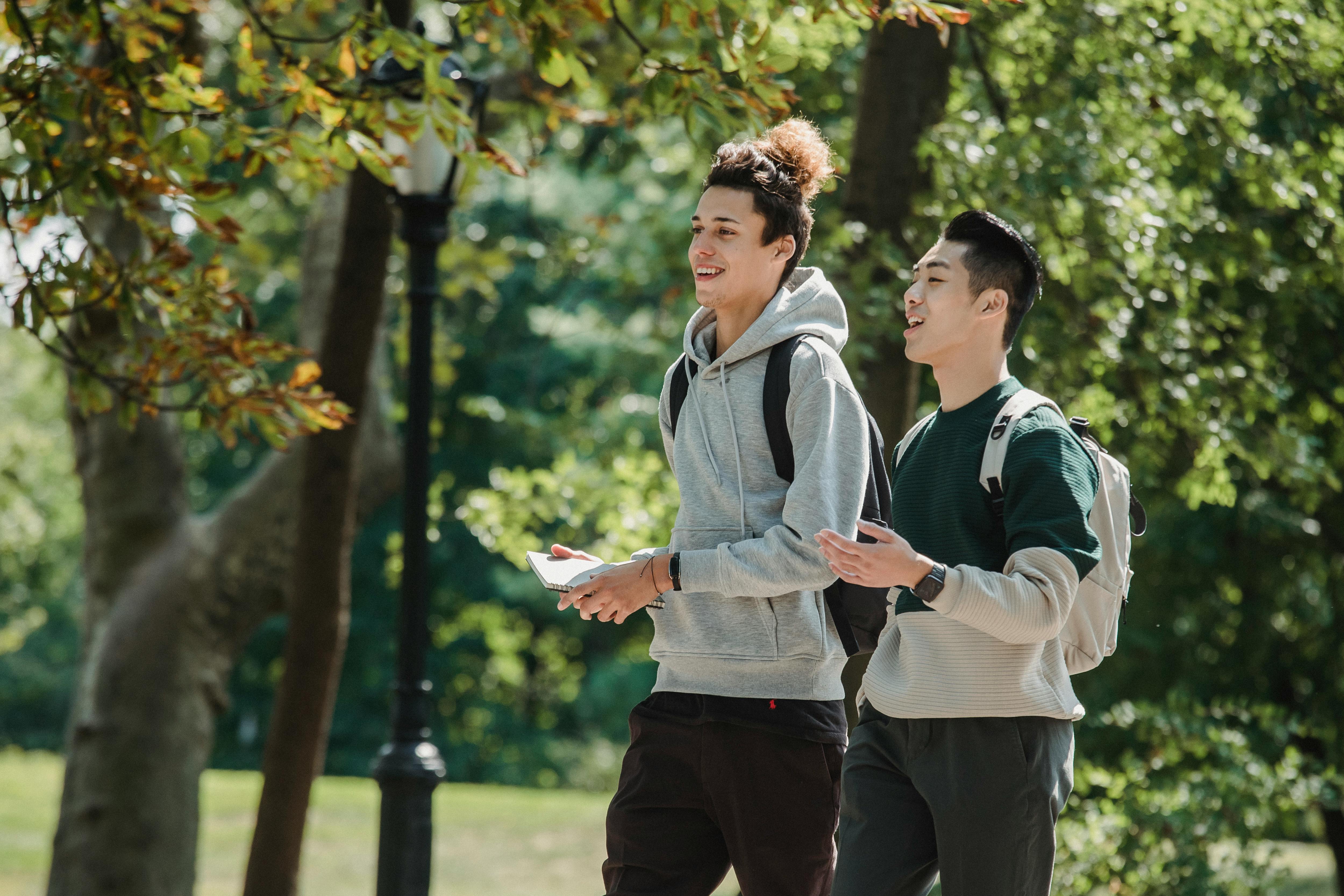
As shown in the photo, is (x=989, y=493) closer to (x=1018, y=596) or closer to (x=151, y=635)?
(x=1018, y=596)

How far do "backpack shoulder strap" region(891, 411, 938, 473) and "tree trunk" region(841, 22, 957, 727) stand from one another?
2702mm

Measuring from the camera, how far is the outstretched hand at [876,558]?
2.16 m

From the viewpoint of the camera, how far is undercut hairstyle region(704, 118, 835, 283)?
8.93ft

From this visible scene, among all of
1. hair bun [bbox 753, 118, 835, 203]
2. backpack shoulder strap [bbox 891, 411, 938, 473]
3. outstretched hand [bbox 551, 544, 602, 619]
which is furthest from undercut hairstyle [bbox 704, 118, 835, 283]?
outstretched hand [bbox 551, 544, 602, 619]

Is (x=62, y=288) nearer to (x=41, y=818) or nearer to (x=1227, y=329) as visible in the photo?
(x=1227, y=329)

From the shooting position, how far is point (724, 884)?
468 inches

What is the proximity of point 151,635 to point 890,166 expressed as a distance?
4640mm

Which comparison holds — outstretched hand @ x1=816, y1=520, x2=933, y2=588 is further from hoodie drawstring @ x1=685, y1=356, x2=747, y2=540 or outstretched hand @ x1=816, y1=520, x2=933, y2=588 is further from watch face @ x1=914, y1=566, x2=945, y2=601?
hoodie drawstring @ x1=685, y1=356, x2=747, y2=540

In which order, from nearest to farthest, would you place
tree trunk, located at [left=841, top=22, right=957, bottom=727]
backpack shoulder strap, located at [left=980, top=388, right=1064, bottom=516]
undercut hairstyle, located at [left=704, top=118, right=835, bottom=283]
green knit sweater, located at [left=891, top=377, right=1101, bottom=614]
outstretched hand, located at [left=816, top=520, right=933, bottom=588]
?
outstretched hand, located at [left=816, top=520, right=933, bottom=588], green knit sweater, located at [left=891, top=377, right=1101, bottom=614], backpack shoulder strap, located at [left=980, top=388, right=1064, bottom=516], undercut hairstyle, located at [left=704, top=118, right=835, bottom=283], tree trunk, located at [left=841, top=22, right=957, bottom=727]

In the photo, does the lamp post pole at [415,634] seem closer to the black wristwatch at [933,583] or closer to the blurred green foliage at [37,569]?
the black wristwatch at [933,583]

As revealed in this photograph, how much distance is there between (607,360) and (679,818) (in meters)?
14.3

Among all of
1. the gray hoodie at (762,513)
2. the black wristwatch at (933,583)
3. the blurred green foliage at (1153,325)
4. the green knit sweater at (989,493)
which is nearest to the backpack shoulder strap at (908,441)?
the green knit sweater at (989,493)

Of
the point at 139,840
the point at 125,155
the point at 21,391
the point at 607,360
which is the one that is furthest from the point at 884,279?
the point at 21,391

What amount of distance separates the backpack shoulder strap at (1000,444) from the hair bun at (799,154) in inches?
25.3
